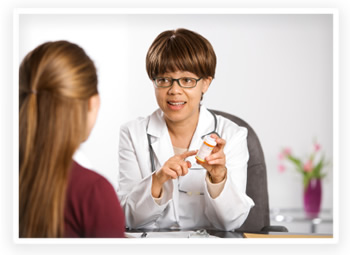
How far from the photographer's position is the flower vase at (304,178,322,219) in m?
1.58

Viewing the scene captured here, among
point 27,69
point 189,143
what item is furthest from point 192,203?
point 27,69

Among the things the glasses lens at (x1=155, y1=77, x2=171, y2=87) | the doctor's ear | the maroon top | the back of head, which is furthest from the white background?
the maroon top

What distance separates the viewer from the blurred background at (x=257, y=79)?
154cm

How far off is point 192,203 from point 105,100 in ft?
1.40

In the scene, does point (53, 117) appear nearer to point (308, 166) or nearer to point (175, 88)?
point (175, 88)

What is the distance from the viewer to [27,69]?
1272mm

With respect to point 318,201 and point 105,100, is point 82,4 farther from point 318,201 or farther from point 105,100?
point 318,201

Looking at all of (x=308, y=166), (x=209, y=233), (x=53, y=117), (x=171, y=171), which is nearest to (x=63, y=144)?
(x=53, y=117)

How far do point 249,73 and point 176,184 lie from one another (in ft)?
1.41

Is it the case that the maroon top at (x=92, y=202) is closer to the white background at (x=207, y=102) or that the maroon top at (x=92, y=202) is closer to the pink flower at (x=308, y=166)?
the white background at (x=207, y=102)

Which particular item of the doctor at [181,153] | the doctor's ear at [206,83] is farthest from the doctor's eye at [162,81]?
the doctor's ear at [206,83]

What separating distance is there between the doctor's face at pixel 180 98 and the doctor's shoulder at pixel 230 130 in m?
0.09

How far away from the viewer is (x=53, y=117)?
1.20 m

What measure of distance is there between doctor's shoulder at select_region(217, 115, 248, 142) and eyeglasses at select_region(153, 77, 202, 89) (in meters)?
0.15
